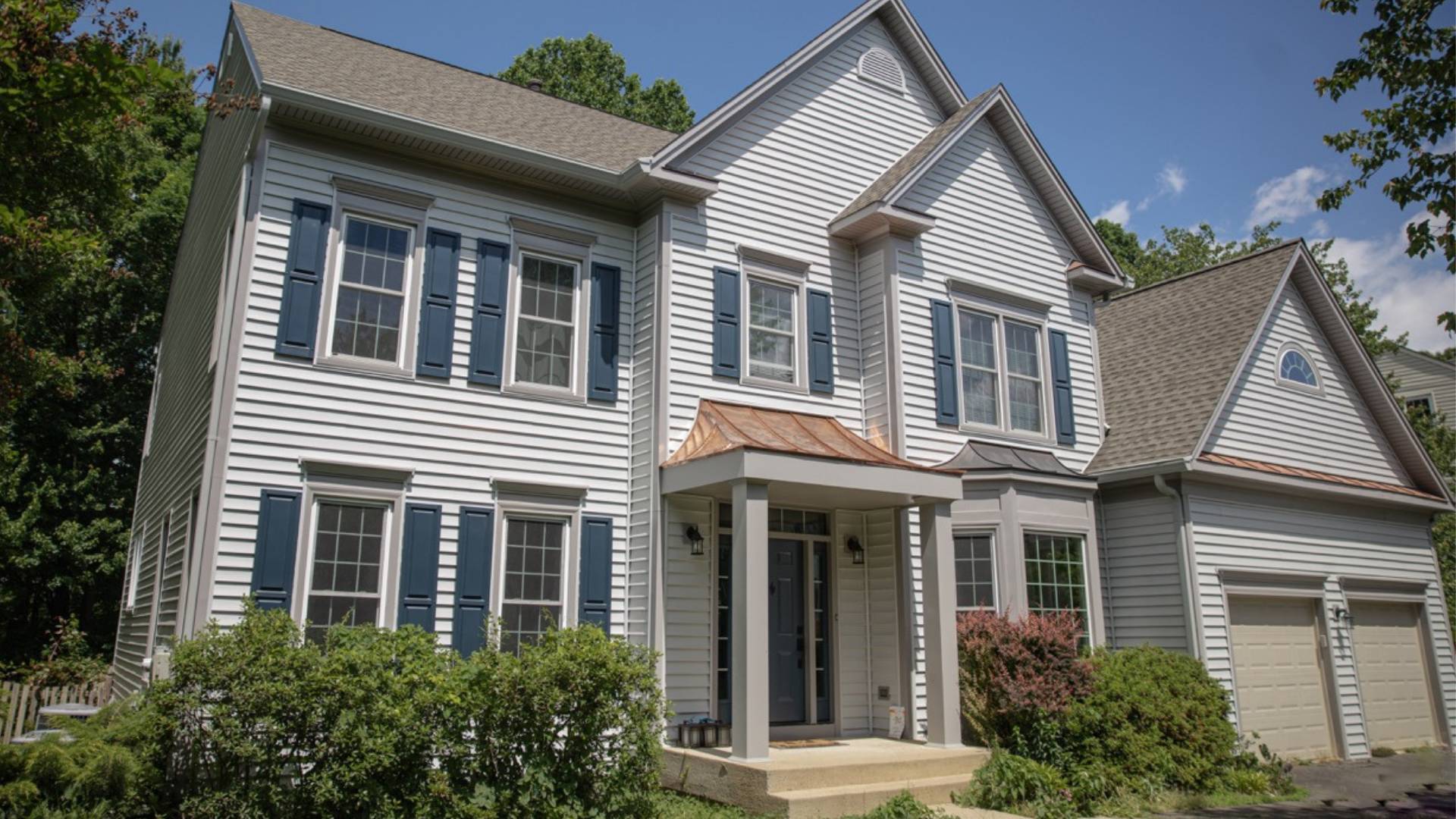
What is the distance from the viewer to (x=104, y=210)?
19.3 m

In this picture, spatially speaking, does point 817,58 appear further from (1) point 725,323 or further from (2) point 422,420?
(2) point 422,420

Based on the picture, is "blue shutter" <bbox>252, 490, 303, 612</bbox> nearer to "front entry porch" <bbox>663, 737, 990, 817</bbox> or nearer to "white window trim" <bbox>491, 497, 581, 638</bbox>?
"white window trim" <bbox>491, 497, 581, 638</bbox>

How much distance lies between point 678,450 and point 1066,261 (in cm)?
767

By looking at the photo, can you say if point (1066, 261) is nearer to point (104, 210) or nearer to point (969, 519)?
point (969, 519)

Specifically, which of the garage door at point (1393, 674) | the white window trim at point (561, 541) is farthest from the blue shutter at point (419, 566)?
the garage door at point (1393, 674)

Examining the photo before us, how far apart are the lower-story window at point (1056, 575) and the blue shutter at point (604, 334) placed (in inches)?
232

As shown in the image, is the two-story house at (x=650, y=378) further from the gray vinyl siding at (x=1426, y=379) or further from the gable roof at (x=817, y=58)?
the gray vinyl siding at (x=1426, y=379)

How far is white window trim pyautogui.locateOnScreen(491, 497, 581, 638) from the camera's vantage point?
10.7m

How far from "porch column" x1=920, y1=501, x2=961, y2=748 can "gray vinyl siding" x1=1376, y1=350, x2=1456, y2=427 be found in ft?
95.8

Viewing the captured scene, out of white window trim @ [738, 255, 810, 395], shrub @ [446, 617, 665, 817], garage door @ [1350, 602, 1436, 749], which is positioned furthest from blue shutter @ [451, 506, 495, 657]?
garage door @ [1350, 602, 1436, 749]

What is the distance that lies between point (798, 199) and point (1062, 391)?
198 inches

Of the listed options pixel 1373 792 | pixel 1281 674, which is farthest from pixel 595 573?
pixel 1281 674

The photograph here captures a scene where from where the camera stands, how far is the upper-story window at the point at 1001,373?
46.2 ft

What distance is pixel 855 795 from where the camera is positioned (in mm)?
9203
